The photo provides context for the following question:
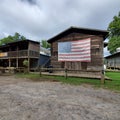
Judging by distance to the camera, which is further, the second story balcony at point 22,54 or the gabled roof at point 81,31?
the second story balcony at point 22,54

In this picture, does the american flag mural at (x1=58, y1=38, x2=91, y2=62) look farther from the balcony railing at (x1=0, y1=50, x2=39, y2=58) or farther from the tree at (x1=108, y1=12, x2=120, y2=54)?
the tree at (x1=108, y1=12, x2=120, y2=54)

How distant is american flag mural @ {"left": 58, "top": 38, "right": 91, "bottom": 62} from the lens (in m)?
17.5

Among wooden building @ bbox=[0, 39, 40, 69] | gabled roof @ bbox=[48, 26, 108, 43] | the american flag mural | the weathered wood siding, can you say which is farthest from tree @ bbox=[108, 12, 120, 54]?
the american flag mural

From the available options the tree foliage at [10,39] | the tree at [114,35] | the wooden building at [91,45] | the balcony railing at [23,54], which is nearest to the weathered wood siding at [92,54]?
the wooden building at [91,45]

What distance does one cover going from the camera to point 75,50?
18250 mm

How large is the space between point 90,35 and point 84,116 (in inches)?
575

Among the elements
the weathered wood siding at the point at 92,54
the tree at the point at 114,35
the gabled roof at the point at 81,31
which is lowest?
the weathered wood siding at the point at 92,54

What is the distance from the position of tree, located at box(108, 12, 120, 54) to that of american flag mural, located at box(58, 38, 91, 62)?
69.9 feet

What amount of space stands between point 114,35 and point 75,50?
25.0 metres

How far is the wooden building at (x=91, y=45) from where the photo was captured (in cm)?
1712

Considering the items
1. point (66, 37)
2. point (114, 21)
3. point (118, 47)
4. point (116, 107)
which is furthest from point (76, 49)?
point (114, 21)

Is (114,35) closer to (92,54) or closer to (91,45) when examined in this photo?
(91,45)

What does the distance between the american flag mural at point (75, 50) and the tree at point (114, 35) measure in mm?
21316

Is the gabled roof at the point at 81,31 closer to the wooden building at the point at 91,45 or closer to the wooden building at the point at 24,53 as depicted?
the wooden building at the point at 91,45
